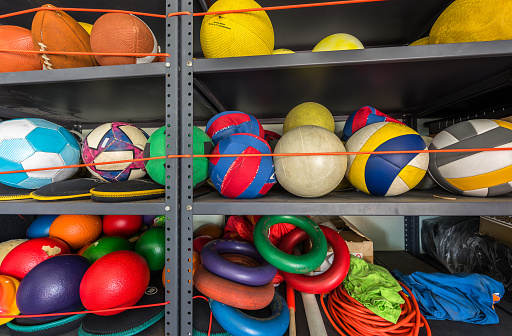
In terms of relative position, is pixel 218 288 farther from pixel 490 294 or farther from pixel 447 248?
pixel 447 248

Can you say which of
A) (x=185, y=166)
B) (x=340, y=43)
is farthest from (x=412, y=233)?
(x=185, y=166)

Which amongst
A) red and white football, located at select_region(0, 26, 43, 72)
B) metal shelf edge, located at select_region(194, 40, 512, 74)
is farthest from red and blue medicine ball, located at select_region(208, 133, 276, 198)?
red and white football, located at select_region(0, 26, 43, 72)

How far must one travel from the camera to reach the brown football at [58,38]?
37.4 inches

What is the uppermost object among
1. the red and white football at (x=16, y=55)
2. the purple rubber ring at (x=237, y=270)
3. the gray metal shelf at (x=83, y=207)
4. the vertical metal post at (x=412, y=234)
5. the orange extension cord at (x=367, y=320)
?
the red and white football at (x=16, y=55)

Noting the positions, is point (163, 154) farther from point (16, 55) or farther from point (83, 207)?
point (16, 55)

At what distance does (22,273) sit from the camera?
100 cm

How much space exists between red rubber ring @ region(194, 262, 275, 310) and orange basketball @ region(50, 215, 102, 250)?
0.84 m

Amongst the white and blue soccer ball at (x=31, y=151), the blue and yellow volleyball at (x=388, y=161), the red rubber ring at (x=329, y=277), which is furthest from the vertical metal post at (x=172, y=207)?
the blue and yellow volleyball at (x=388, y=161)

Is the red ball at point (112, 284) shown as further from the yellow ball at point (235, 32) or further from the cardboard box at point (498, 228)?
the cardboard box at point (498, 228)

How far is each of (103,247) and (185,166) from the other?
2.39 ft

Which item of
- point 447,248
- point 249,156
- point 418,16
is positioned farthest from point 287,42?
point 447,248

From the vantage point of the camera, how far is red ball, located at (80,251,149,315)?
0.82 metres

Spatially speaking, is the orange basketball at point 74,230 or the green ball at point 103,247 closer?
the green ball at point 103,247

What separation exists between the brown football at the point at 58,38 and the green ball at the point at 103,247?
35.7 inches
